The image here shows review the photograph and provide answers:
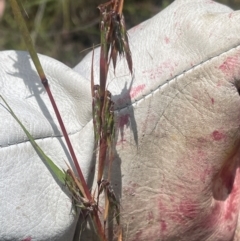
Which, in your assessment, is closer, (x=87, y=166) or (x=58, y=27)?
(x=87, y=166)

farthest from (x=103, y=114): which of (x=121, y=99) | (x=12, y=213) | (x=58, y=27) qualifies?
(x=58, y=27)

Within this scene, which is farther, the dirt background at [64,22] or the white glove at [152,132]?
the dirt background at [64,22]

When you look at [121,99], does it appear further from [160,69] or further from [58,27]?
[58,27]

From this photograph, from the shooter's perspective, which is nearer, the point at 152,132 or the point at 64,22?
the point at 152,132

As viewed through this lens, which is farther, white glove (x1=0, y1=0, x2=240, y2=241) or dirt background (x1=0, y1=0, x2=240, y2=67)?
dirt background (x1=0, y1=0, x2=240, y2=67)

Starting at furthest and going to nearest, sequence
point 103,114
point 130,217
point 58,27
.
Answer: point 58,27 < point 130,217 < point 103,114

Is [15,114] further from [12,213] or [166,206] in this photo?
[166,206]

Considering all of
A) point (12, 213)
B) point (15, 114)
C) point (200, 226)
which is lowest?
point (200, 226)

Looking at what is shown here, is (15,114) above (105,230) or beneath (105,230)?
above

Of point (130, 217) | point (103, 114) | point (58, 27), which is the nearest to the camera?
point (103, 114)

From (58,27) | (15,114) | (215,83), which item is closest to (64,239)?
(15,114)
